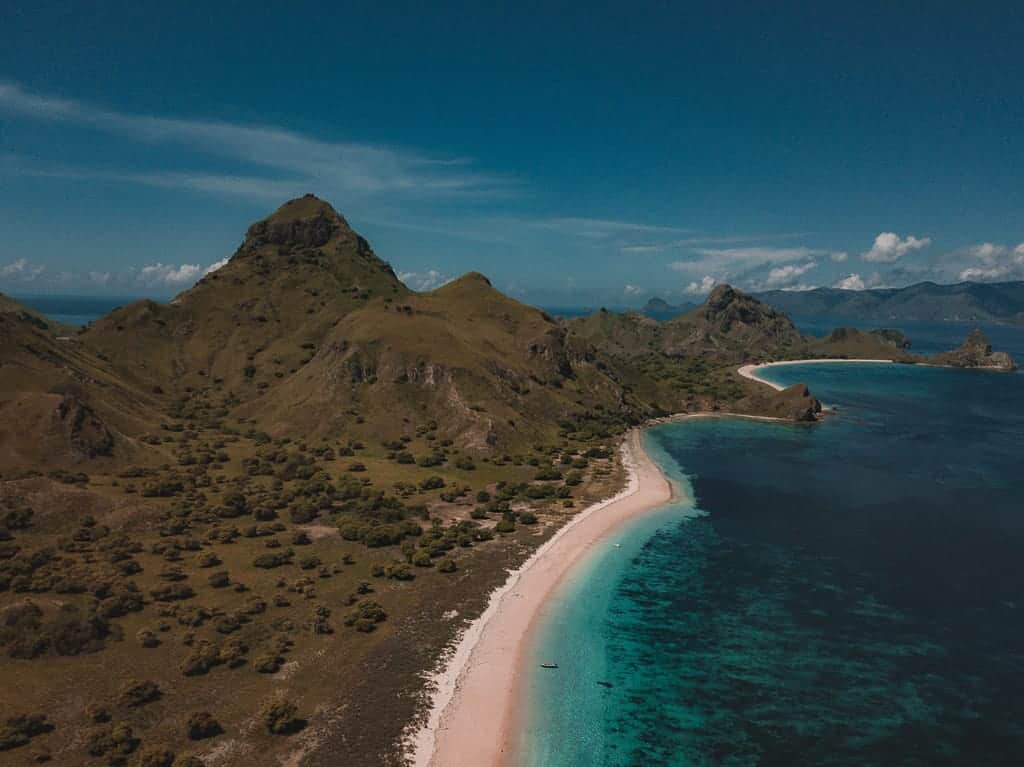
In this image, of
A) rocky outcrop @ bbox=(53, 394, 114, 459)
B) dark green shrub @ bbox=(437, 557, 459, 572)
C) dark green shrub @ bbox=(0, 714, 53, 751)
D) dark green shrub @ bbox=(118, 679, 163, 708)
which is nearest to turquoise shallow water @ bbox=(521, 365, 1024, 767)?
dark green shrub @ bbox=(437, 557, 459, 572)

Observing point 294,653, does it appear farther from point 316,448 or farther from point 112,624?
point 316,448

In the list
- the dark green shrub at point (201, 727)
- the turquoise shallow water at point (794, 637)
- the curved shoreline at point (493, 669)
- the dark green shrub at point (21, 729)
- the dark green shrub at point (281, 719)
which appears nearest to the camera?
the dark green shrub at point (21, 729)

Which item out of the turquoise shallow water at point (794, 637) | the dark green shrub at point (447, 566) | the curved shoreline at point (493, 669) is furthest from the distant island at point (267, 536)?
the turquoise shallow water at point (794, 637)

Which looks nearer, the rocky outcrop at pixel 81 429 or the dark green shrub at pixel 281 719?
the dark green shrub at pixel 281 719

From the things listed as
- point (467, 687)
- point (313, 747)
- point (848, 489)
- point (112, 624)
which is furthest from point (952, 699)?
point (112, 624)

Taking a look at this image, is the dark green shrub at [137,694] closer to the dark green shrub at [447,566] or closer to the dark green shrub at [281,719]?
the dark green shrub at [281,719]

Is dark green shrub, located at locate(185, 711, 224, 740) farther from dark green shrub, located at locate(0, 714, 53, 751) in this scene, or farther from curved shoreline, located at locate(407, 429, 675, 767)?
curved shoreline, located at locate(407, 429, 675, 767)
